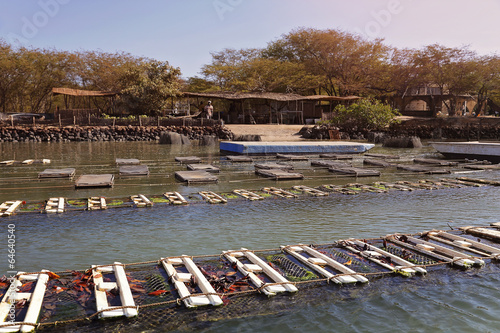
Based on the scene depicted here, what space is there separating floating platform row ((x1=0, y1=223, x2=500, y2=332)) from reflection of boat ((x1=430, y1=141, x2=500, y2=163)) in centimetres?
1422

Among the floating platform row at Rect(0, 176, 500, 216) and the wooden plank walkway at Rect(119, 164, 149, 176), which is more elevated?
the wooden plank walkway at Rect(119, 164, 149, 176)

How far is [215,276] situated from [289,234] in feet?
8.66

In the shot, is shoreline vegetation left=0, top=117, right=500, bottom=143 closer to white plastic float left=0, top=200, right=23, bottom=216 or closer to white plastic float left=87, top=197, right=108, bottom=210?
white plastic float left=87, top=197, right=108, bottom=210

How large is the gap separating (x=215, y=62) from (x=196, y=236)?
5249 centimetres

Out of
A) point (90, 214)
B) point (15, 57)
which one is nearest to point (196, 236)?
point (90, 214)

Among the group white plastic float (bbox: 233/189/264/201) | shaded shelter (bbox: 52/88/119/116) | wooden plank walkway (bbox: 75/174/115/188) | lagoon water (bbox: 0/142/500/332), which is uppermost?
shaded shelter (bbox: 52/88/119/116)

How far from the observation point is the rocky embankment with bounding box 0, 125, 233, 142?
111 feet

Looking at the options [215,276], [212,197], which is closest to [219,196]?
[212,197]

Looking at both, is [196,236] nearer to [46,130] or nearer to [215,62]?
[46,130]

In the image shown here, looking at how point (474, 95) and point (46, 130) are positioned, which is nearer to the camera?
point (46, 130)

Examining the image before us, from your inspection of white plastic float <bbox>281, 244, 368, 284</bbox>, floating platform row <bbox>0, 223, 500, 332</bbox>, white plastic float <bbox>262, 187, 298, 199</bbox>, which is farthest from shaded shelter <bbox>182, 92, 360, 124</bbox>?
white plastic float <bbox>281, 244, 368, 284</bbox>

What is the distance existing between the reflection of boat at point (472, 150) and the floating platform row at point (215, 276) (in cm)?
1422

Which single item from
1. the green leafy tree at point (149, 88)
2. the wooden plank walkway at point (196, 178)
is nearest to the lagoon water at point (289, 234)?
the wooden plank walkway at point (196, 178)

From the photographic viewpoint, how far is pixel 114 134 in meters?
36.0
